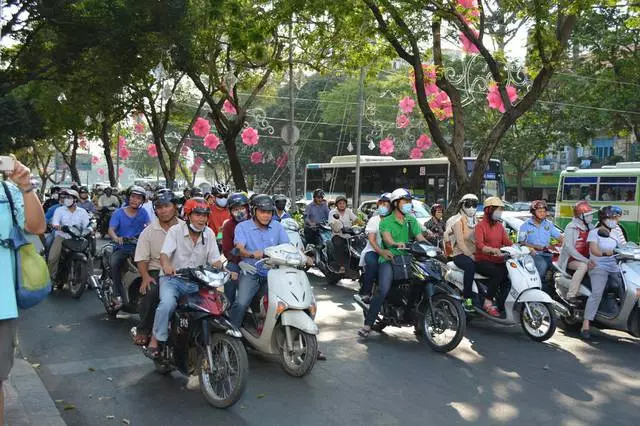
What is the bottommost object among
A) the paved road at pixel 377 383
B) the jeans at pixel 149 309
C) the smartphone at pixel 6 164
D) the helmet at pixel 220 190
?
the paved road at pixel 377 383

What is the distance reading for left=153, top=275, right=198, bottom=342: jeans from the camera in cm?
533

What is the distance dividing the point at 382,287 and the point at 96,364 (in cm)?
292

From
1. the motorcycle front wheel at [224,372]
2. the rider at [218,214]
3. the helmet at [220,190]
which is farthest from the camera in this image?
the helmet at [220,190]

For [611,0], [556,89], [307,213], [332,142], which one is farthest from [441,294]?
[332,142]

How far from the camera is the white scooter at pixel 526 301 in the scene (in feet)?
23.9

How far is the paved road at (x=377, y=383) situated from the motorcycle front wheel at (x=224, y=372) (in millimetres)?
125

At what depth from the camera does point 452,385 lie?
576cm

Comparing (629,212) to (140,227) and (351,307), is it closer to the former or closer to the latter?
(351,307)

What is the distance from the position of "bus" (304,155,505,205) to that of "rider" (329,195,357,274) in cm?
1179

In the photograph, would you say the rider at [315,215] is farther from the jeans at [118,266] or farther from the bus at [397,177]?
the bus at [397,177]

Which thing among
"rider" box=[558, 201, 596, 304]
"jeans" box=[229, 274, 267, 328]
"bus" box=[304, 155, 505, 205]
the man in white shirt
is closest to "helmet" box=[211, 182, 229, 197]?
the man in white shirt

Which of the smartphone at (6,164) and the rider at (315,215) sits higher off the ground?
the smartphone at (6,164)

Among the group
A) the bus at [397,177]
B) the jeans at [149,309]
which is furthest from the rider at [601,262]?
the bus at [397,177]

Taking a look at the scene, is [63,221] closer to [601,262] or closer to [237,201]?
[237,201]
